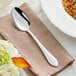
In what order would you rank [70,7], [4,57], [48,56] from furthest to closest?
1. [70,7]
2. [48,56]
3. [4,57]

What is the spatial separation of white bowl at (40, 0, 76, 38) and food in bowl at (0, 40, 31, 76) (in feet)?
0.65

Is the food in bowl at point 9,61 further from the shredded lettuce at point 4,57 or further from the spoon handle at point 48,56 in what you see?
the spoon handle at point 48,56

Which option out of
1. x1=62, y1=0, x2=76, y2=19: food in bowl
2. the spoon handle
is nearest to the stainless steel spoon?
the spoon handle

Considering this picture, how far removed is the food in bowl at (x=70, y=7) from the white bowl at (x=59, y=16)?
3 centimetres

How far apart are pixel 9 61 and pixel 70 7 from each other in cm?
39

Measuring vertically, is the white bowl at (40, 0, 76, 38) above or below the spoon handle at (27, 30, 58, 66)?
above

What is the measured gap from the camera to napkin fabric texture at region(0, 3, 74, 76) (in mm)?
769

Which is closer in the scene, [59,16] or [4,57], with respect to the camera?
[4,57]

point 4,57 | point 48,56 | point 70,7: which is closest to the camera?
point 4,57

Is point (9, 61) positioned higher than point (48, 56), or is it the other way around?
point (9, 61)

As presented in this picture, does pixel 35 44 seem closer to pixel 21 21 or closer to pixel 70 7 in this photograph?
pixel 21 21

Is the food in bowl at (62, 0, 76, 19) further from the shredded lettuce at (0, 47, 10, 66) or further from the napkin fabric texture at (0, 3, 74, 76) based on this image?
the shredded lettuce at (0, 47, 10, 66)

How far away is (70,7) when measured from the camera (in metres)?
0.92

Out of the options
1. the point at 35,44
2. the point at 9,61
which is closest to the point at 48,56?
the point at 35,44
